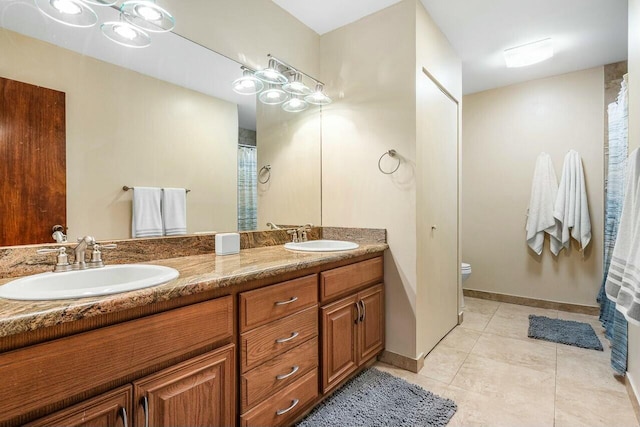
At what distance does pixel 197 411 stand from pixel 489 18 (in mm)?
2966

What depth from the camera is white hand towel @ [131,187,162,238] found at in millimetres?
1440

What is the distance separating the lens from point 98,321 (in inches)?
32.7

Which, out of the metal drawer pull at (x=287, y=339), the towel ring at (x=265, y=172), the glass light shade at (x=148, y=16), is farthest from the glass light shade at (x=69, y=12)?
the metal drawer pull at (x=287, y=339)

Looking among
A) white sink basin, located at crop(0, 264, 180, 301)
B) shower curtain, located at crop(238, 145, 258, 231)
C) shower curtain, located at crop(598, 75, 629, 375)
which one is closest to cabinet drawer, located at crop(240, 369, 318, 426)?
white sink basin, located at crop(0, 264, 180, 301)

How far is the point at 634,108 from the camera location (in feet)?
5.51

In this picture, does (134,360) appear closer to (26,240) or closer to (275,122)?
(26,240)

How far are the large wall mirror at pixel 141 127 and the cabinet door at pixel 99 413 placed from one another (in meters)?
0.70

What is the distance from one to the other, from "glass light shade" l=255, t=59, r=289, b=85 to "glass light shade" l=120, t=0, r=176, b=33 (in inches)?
23.7

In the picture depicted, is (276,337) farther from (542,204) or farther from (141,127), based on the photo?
(542,204)

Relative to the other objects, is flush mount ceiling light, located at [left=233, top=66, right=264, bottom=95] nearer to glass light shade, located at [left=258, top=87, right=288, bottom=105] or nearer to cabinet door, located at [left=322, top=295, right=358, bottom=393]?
glass light shade, located at [left=258, top=87, right=288, bottom=105]

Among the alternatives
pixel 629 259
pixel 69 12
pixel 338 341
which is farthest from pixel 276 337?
pixel 69 12

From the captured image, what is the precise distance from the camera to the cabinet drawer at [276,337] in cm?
122

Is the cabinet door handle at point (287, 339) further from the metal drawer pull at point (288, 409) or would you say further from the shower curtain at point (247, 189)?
the shower curtain at point (247, 189)

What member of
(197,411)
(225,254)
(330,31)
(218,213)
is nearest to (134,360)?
(197,411)
